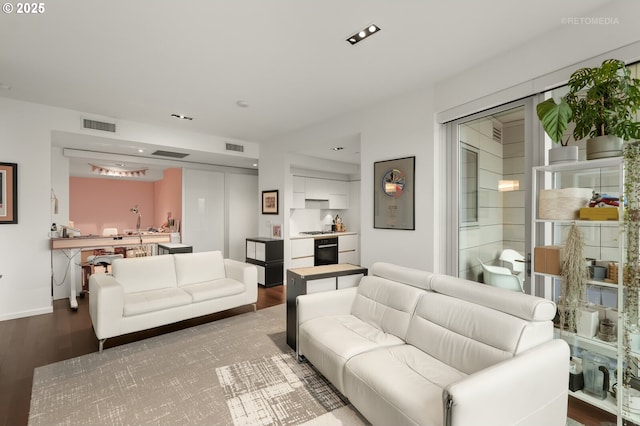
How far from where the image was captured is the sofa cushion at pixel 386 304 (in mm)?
2373

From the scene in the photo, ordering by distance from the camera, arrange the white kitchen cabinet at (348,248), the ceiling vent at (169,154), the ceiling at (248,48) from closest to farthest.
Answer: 1. the ceiling at (248,48)
2. the ceiling vent at (169,154)
3. the white kitchen cabinet at (348,248)

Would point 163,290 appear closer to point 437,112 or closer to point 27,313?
point 27,313

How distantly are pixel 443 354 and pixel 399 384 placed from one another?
0.49m

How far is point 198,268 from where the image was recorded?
4004 mm

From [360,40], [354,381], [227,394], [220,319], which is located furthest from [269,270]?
[360,40]

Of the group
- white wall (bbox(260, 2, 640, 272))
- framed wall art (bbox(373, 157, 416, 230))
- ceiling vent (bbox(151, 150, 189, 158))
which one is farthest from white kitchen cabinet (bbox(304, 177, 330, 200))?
framed wall art (bbox(373, 157, 416, 230))

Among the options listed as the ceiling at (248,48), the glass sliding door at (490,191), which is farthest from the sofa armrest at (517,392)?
the ceiling at (248,48)

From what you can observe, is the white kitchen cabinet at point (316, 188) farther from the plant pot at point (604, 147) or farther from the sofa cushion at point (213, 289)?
the plant pot at point (604, 147)

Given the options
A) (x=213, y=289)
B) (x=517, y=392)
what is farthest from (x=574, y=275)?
(x=213, y=289)

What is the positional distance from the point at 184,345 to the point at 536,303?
3039mm

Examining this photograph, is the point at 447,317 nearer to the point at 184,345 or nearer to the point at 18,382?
the point at 184,345

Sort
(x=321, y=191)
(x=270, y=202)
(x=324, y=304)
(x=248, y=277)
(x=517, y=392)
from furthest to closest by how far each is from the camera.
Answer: (x=321, y=191)
(x=270, y=202)
(x=248, y=277)
(x=324, y=304)
(x=517, y=392)

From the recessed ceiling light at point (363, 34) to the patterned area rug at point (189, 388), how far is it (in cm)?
276

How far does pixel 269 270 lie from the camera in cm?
534
